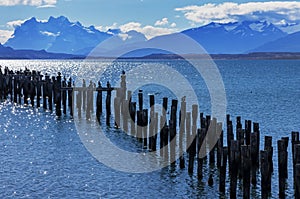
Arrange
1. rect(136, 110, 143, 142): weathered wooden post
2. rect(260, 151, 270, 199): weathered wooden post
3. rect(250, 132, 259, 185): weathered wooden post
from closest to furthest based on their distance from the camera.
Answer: rect(260, 151, 270, 199): weathered wooden post < rect(250, 132, 259, 185): weathered wooden post < rect(136, 110, 143, 142): weathered wooden post

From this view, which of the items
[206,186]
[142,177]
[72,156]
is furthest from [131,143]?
[206,186]

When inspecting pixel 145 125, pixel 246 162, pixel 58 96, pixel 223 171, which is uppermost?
pixel 58 96

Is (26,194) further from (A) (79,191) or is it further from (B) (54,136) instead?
(B) (54,136)

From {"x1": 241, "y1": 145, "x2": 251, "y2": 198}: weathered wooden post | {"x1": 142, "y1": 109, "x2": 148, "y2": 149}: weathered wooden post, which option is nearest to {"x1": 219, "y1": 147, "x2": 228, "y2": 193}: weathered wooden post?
{"x1": 241, "y1": 145, "x2": 251, "y2": 198}: weathered wooden post

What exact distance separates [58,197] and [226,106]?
4177 cm

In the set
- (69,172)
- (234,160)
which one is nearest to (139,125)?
(69,172)

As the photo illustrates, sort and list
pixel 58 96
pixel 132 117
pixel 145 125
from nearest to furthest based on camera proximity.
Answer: pixel 145 125
pixel 132 117
pixel 58 96

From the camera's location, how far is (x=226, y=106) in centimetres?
6100

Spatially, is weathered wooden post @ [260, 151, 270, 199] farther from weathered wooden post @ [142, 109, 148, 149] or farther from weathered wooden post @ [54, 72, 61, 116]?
weathered wooden post @ [54, 72, 61, 116]

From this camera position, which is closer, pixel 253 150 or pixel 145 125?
pixel 253 150

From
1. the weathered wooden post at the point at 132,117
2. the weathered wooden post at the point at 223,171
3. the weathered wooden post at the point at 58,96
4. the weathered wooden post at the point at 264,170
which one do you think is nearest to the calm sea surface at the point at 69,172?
the weathered wooden post at the point at 223,171

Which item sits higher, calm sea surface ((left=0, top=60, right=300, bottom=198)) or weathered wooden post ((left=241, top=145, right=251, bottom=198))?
weathered wooden post ((left=241, top=145, right=251, bottom=198))

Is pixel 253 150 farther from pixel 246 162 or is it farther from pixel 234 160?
pixel 246 162

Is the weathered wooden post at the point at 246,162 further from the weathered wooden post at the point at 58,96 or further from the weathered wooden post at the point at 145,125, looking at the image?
the weathered wooden post at the point at 58,96
